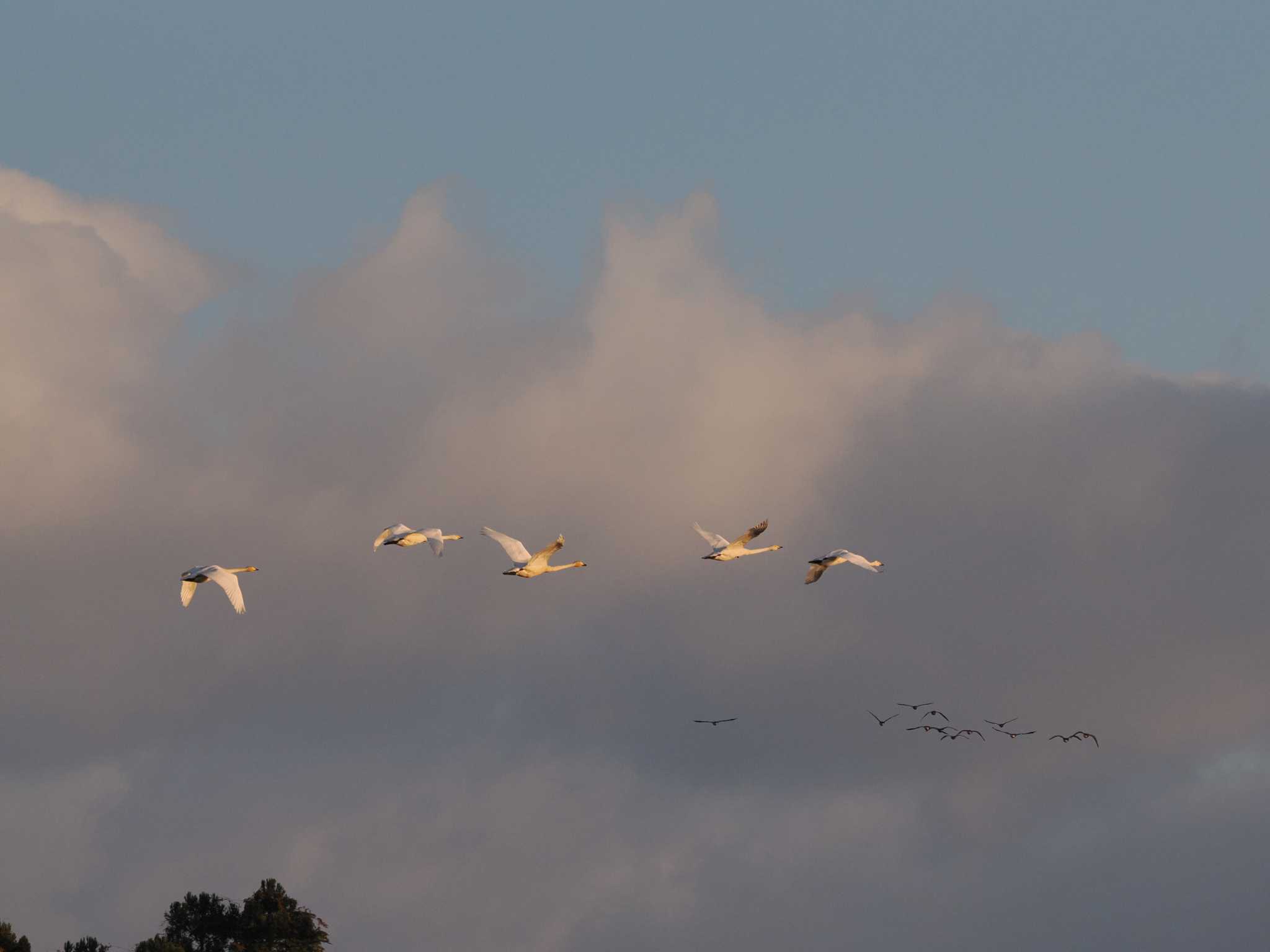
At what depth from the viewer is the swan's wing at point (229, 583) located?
400 ft

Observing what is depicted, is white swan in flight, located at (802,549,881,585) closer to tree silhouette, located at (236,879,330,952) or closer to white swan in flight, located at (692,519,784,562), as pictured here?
white swan in flight, located at (692,519,784,562)

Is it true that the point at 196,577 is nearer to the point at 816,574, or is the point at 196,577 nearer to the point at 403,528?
the point at 403,528

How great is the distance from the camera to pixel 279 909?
19738 cm

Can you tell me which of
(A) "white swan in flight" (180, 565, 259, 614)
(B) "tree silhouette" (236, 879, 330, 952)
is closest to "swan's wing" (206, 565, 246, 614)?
(A) "white swan in flight" (180, 565, 259, 614)

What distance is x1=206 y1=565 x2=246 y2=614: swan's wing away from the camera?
122m

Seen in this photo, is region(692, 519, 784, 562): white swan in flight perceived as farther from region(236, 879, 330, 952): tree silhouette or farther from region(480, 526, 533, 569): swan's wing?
region(236, 879, 330, 952): tree silhouette

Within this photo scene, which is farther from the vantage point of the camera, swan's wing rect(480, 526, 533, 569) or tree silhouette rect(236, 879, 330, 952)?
tree silhouette rect(236, 879, 330, 952)

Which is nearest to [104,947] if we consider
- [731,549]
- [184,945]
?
[184,945]

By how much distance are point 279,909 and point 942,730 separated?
60.5m

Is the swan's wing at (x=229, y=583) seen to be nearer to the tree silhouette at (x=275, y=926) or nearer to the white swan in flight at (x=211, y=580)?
the white swan in flight at (x=211, y=580)

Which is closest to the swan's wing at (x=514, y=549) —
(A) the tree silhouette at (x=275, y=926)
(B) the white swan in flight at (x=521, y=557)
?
(B) the white swan in flight at (x=521, y=557)

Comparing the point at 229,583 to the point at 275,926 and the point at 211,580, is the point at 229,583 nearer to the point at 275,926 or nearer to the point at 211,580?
the point at 211,580

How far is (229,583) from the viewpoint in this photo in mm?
126625

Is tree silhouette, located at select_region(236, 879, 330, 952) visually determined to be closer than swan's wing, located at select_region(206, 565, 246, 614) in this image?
No
